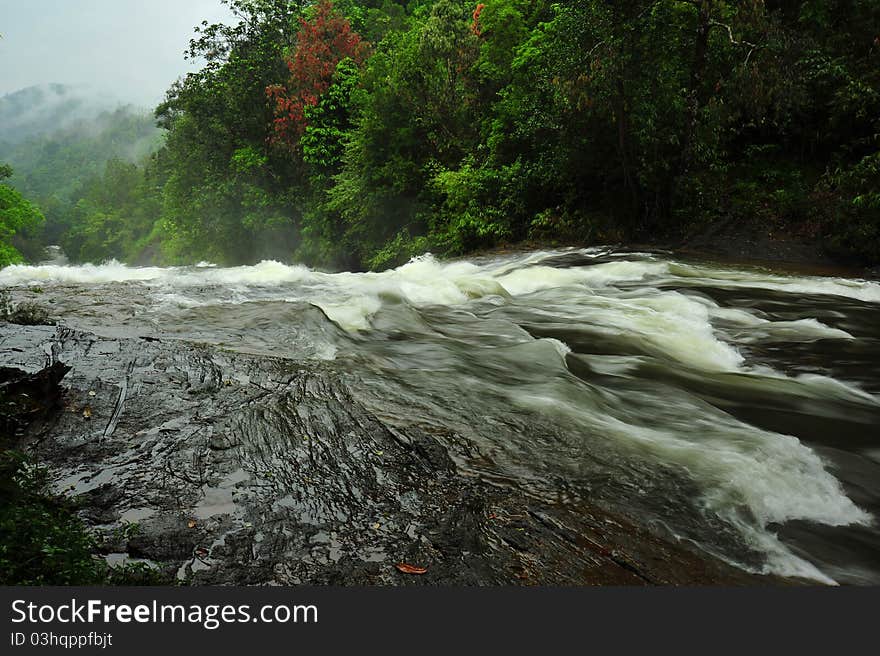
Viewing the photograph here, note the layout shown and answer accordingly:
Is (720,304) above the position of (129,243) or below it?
above

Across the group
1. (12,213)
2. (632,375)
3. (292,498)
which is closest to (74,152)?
(12,213)

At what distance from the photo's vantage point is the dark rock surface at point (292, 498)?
A: 2371 millimetres

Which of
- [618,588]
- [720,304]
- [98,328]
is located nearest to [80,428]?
[98,328]

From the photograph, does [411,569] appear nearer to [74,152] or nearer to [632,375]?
[632,375]

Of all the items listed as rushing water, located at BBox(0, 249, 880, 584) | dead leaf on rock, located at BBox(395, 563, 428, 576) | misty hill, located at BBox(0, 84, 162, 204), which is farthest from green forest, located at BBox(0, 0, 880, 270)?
misty hill, located at BBox(0, 84, 162, 204)

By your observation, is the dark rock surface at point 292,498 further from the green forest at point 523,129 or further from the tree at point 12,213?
the tree at point 12,213

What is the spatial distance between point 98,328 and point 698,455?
5441 mm

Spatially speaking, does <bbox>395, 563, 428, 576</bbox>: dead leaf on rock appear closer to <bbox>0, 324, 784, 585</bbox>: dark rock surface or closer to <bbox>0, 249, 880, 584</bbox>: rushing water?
<bbox>0, 324, 784, 585</bbox>: dark rock surface

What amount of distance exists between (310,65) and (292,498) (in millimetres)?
23380

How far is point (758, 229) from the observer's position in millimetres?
11891

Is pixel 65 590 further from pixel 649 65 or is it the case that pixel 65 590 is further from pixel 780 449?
pixel 649 65

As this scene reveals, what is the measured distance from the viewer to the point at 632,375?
522cm

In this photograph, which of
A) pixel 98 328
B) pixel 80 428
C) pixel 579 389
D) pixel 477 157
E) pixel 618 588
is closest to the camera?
pixel 618 588

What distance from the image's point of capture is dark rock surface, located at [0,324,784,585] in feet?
7.78
